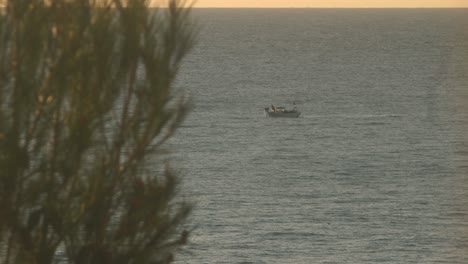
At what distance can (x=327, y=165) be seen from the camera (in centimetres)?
6619

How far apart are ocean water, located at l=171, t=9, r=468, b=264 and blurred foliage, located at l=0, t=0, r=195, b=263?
136 inches

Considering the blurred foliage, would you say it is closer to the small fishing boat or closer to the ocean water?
the ocean water

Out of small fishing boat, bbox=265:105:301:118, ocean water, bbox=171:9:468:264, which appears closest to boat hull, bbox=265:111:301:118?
small fishing boat, bbox=265:105:301:118

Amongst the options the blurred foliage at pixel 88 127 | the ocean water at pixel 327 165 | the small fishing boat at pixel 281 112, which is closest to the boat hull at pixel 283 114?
the small fishing boat at pixel 281 112

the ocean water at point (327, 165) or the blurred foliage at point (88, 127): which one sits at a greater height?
the blurred foliage at point (88, 127)

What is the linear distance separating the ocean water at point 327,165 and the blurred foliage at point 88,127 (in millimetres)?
3463

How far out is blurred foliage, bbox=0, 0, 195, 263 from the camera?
298 inches

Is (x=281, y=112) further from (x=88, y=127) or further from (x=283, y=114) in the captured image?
(x=88, y=127)

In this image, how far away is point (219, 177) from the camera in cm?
6134

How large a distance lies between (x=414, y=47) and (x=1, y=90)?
161089 mm

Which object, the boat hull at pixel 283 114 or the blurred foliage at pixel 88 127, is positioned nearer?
the blurred foliage at pixel 88 127

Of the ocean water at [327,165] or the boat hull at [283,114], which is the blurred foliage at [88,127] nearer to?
the ocean water at [327,165]

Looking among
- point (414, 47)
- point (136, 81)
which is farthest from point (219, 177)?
point (414, 47)

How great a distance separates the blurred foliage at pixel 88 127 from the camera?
7.56 meters
